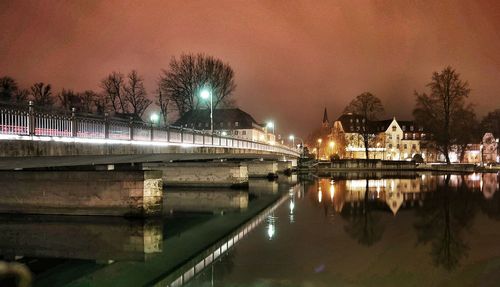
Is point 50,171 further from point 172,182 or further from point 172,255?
point 172,182

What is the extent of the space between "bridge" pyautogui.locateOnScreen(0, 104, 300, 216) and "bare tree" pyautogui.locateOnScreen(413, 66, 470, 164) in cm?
5628

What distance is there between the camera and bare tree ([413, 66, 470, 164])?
3147 inches

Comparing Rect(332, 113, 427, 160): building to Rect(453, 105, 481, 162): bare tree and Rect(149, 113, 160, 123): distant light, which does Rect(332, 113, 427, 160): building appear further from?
Rect(149, 113, 160, 123): distant light

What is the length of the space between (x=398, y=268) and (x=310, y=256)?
3144mm

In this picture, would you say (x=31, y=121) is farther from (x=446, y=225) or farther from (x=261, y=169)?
(x=261, y=169)

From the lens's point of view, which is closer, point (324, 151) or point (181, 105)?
point (181, 105)

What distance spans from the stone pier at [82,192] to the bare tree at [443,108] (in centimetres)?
6658

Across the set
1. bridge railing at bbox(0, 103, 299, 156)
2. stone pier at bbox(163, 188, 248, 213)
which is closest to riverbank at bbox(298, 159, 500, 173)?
stone pier at bbox(163, 188, 248, 213)

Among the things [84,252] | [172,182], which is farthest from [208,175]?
[84,252]

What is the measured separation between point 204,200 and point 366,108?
64.4 metres

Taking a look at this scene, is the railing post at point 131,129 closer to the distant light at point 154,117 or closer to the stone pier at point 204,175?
the stone pier at point 204,175

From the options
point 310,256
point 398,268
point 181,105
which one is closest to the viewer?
point 398,268

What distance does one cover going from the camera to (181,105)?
66.7 meters

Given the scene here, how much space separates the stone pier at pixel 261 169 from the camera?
68812 millimetres
